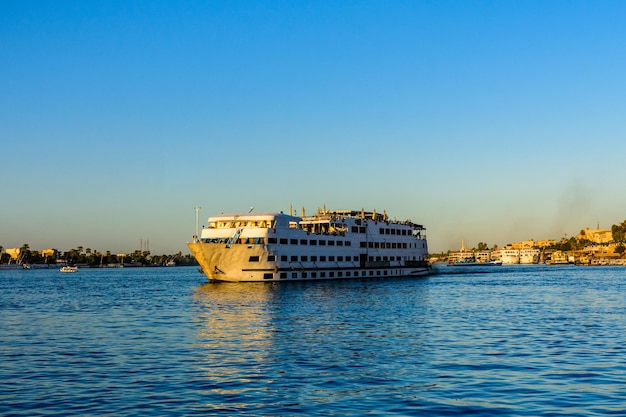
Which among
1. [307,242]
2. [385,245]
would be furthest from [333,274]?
[385,245]

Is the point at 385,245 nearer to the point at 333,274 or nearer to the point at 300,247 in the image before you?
the point at 333,274

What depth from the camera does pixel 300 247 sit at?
106562 mm

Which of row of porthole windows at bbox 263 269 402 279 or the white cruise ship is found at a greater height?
the white cruise ship

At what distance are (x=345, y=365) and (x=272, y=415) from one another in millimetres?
9002

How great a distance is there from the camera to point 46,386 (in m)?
24.7

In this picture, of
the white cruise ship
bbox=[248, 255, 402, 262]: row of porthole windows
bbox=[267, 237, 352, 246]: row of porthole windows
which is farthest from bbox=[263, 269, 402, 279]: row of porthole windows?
bbox=[267, 237, 352, 246]: row of porthole windows

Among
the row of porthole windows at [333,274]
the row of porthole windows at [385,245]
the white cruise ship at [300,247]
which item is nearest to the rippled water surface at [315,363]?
the white cruise ship at [300,247]

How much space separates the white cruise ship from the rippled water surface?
43.3 m

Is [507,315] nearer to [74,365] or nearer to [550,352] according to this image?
[550,352]

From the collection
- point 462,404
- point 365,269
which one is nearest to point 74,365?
point 462,404

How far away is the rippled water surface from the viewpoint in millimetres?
21453

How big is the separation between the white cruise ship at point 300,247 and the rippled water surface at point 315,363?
43324 millimetres

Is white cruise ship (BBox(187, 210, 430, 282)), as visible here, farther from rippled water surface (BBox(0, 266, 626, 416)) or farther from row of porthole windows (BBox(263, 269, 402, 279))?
rippled water surface (BBox(0, 266, 626, 416))

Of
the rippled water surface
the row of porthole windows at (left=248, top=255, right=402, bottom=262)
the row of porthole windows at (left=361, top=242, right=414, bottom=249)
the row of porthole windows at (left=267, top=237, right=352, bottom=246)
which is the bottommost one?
the rippled water surface
